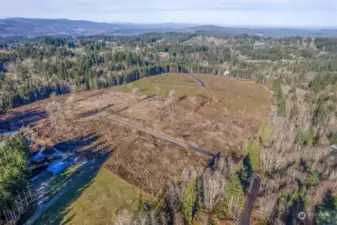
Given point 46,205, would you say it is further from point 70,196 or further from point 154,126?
point 154,126

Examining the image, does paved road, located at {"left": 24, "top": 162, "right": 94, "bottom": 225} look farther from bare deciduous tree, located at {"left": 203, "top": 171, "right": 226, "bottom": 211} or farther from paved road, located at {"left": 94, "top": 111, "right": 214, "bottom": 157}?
bare deciduous tree, located at {"left": 203, "top": 171, "right": 226, "bottom": 211}

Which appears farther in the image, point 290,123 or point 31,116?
point 31,116

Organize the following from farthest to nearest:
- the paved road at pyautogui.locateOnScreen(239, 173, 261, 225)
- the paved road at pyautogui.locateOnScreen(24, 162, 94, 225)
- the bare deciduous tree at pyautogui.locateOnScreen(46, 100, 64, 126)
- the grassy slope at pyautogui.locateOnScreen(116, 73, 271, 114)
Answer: the grassy slope at pyautogui.locateOnScreen(116, 73, 271, 114), the bare deciduous tree at pyautogui.locateOnScreen(46, 100, 64, 126), the paved road at pyautogui.locateOnScreen(239, 173, 261, 225), the paved road at pyautogui.locateOnScreen(24, 162, 94, 225)

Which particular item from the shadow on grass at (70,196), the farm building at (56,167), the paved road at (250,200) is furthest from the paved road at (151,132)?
the farm building at (56,167)

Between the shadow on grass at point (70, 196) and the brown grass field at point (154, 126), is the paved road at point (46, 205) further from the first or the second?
the brown grass field at point (154, 126)

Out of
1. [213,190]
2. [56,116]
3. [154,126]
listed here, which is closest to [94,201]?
[213,190]

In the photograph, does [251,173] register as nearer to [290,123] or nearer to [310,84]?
[290,123]

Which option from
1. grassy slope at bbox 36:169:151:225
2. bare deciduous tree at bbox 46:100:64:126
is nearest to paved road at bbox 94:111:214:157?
bare deciduous tree at bbox 46:100:64:126

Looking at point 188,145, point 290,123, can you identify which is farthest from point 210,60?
point 188,145
